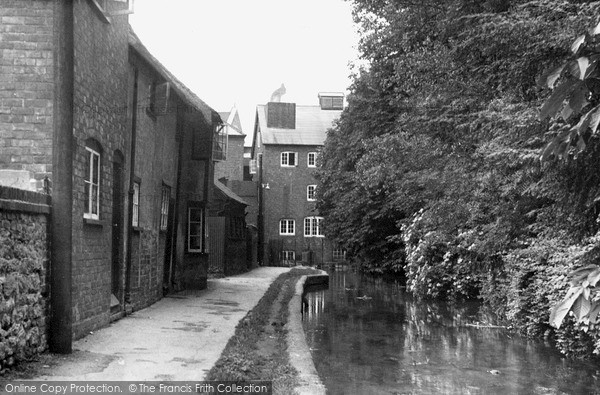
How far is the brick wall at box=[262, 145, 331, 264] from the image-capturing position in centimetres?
5612

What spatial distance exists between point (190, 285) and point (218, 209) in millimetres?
8985

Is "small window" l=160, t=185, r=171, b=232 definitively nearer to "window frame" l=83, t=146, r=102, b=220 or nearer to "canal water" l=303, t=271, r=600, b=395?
"canal water" l=303, t=271, r=600, b=395

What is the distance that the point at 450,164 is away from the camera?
1453 centimetres

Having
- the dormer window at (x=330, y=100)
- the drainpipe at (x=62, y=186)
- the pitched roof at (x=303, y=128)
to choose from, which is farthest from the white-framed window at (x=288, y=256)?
the drainpipe at (x=62, y=186)

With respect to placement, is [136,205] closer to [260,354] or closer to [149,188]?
[149,188]

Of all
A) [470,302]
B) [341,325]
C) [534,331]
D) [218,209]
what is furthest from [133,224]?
[218,209]

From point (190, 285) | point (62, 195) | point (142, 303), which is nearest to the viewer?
point (62, 195)

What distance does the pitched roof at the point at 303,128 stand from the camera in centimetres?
5725

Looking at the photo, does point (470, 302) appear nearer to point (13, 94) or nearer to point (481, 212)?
point (481, 212)

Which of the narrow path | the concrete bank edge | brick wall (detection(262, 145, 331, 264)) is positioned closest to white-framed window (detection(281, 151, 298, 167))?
brick wall (detection(262, 145, 331, 264))

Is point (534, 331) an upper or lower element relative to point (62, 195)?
lower

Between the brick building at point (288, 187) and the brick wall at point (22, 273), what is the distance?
46.6 metres

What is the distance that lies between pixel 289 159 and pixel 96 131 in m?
47.3

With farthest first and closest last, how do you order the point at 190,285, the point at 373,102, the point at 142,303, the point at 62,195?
1. the point at 373,102
2. the point at 190,285
3. the point at 142,303
4. the point at 62,195
